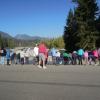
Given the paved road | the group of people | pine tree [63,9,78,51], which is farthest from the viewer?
pine tree [63,9,78,51]

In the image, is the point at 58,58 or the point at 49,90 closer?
the point at 49,90

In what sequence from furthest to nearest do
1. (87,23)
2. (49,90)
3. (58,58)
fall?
(87,23), (58,58), (49,90)

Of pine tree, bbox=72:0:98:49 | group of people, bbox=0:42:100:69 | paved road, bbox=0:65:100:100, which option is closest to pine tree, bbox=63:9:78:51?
pine tree, bbox=72:0:98:49

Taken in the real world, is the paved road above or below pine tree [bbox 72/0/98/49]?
below

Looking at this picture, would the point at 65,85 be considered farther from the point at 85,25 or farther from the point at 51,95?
the point at 85,25

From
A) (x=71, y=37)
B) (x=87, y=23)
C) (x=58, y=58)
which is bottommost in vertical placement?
(x=58, y=58)

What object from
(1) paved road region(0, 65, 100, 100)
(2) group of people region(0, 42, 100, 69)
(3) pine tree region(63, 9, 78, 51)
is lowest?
(1) paved road region(0, 65, 100, 100)

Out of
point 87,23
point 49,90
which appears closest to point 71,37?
point 87,23

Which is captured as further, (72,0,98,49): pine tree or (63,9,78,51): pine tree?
(63,9,78,51): pine tree

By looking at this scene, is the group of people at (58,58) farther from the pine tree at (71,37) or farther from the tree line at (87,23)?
the pine tree at (71,37)

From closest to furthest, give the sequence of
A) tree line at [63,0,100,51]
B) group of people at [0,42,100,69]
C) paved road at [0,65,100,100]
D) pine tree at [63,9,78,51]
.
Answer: paved road at [0,65,100,100] → group of people at [0,42,100,69] → tree line at [63,0,100,51] → pine tree at [63,9,78,51]

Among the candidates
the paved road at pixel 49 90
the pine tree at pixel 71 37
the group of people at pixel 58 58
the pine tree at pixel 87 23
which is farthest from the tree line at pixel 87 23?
the paved road at pixel 49 90

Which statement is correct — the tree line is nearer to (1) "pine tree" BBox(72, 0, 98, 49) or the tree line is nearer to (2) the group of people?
(1) "pine tree" BBox(72, 0, 98, 49)

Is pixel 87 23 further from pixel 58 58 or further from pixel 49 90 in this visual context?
pixel 49 90
